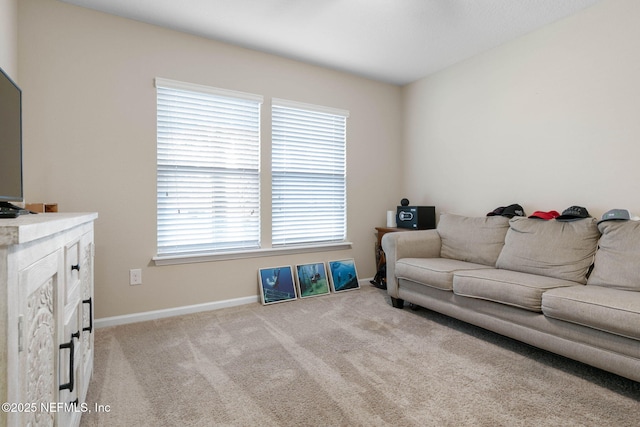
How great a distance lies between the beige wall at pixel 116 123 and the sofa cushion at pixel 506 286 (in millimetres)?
1923

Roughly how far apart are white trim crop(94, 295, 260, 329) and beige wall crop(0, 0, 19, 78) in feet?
6.46

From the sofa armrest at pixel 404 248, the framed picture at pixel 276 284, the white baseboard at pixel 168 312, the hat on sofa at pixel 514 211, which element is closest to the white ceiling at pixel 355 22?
the hat on sofa at pixel 514 211

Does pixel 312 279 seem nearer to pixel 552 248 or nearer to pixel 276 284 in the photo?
pixel 276 284

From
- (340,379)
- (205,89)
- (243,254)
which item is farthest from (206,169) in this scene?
(340,379)

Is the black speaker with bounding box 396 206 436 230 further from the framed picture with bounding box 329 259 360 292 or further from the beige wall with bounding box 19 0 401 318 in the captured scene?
the beige wall with bounding box 19 0 401 318

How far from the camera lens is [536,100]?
3.11 metres

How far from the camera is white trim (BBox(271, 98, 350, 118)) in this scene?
3.57 meters

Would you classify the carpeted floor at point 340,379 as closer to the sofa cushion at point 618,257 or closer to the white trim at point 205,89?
the sofa cushion at point 618,257

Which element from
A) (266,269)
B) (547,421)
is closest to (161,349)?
(266,269)

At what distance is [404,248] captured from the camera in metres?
3.30

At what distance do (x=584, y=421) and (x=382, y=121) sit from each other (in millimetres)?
3593

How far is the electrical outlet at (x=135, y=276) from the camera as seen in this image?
114 inches

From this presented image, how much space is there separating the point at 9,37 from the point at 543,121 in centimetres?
426

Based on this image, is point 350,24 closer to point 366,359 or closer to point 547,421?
point 366,359
